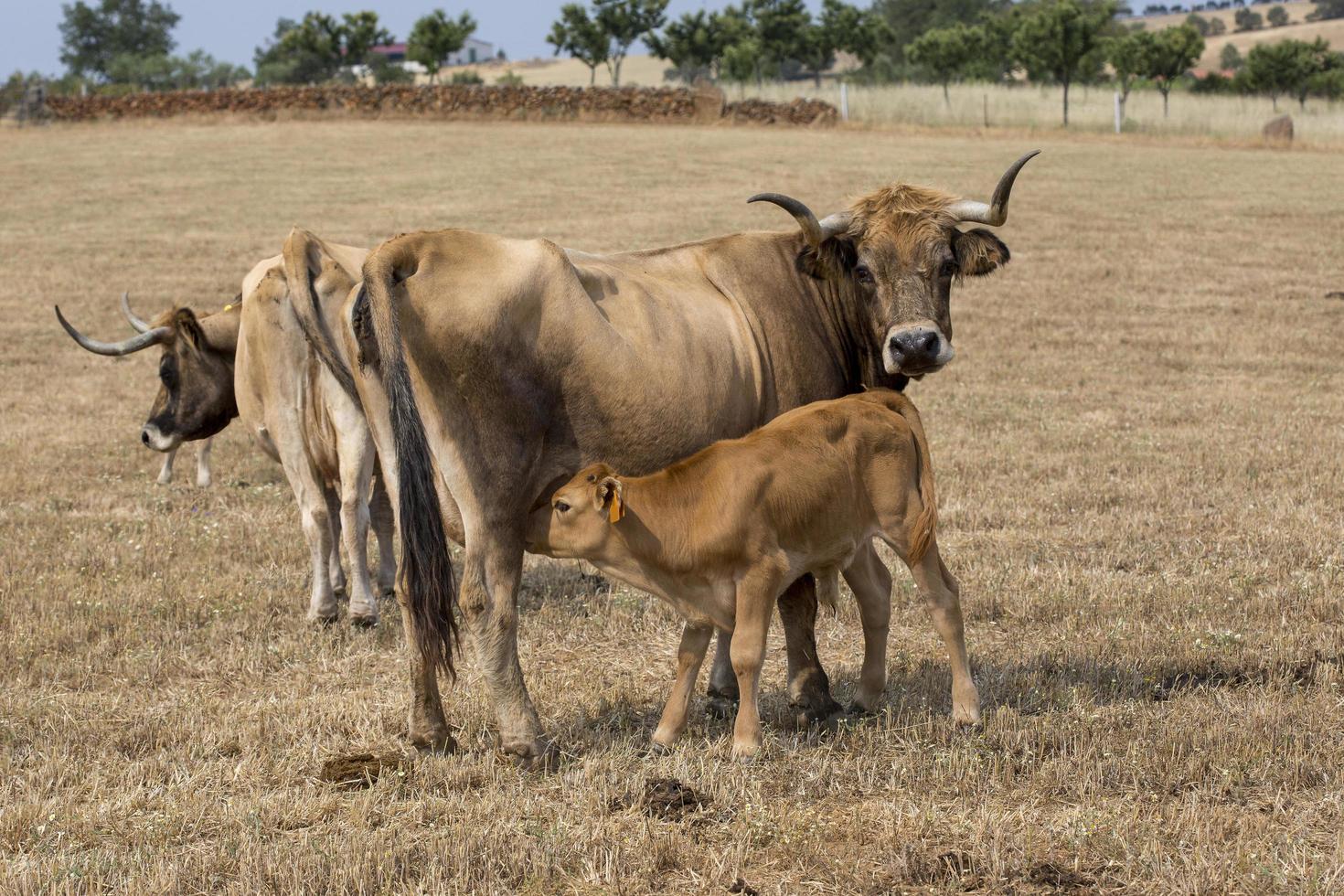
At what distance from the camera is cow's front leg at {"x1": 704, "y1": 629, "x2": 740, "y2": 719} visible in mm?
6516

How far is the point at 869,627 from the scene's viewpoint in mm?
6301

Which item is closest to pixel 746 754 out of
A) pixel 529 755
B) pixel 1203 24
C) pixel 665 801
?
pixel 665 801

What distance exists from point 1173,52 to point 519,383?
5908cm

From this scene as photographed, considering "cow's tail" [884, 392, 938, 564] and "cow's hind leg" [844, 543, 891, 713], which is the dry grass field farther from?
"cow's tail" [884, 392, 938, 564]

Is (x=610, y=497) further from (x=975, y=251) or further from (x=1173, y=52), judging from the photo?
(x=1173, y=52)

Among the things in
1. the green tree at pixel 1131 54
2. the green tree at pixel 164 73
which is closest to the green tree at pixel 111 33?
the green tree at pixel 164 73

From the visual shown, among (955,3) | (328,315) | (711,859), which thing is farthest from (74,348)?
(955,3)

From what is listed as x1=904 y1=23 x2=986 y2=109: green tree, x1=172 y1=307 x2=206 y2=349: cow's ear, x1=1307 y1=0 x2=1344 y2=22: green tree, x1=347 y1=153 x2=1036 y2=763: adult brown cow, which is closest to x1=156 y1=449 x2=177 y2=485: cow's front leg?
x1=172 y1=307 x2=206 y2=349: cow's ear

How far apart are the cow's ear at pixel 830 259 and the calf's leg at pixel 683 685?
1.75 meters

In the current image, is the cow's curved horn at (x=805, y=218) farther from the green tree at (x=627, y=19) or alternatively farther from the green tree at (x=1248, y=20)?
the green tree at (x=1248, y=20)

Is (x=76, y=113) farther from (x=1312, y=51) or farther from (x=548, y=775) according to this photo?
(x=1312, y=51)

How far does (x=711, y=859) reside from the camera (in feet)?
15.8

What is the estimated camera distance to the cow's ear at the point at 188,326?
9.41m

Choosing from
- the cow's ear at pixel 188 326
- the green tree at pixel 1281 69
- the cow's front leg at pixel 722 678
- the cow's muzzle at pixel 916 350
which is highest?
the green tree at pixel 1281 69
